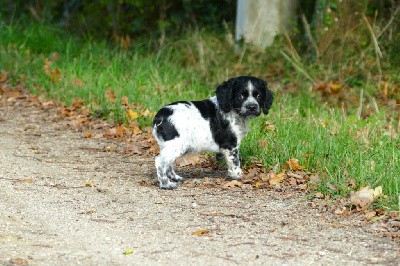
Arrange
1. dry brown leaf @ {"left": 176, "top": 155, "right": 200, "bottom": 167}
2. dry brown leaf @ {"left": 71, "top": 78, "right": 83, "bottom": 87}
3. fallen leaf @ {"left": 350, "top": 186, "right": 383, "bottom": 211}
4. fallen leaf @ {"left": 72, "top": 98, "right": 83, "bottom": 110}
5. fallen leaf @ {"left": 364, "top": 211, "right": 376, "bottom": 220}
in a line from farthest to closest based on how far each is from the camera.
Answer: dry brown leaf @ {"left": 71, "top": 78, "right": 83, "bottom": 87} → fallen leaf @ {"left": 72, "top": 98, "right": 83, "bottom": 110} → dry brown leaf @ {"left": 176, "top": 155, "right": 200, "bottom": 167} → fallen leaf @ {"left": 350, "top": 186, "right": 383, "bottom": 211} → fallen leaf @ {"left": 364, "top": 211, "right": 376, "bottom": 220}

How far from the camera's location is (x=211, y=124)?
7.77 meters

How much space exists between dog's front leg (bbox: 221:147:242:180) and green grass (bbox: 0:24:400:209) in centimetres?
40

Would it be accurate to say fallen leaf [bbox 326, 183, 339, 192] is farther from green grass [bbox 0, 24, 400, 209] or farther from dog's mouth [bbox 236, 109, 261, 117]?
dog's mouth [bbox 236, 109, 261, 117]

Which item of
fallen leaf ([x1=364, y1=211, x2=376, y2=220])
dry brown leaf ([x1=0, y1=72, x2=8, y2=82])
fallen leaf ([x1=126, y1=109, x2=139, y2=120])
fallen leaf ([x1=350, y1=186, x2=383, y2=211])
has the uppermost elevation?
fallen leaf ([x1=350, y1=186, x2=383, y2=211])

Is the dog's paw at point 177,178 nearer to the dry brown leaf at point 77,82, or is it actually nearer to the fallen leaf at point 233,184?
the fallen leaf at point 233,184

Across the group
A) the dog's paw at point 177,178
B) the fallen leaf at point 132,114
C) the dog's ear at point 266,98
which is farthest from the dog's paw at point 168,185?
the fallen leaf at point 132,114

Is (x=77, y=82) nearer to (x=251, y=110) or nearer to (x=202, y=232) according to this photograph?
(x=251, y=110)

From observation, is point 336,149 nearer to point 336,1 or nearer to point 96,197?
point 96,197

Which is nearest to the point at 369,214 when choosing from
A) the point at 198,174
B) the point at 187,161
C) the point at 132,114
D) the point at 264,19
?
the point at 198,174

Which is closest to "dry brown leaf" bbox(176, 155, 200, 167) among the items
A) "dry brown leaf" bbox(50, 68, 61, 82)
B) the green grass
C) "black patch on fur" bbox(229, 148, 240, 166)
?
the green grass

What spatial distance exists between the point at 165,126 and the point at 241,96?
80 cm

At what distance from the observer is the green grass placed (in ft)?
25.9

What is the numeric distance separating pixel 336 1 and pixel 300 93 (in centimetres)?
202

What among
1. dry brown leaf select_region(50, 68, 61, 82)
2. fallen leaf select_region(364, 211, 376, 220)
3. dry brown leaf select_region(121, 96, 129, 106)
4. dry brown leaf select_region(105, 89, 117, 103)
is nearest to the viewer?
fallen leaf select_region(364, 211, 376, 220)
